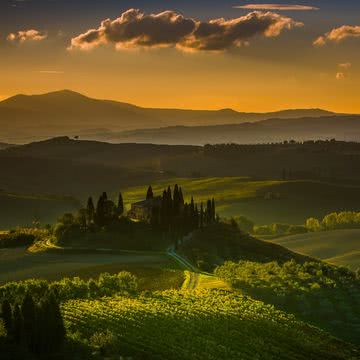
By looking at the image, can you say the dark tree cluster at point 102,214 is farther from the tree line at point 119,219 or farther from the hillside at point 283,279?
the hillside at point 283,279

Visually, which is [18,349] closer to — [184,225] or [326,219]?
[184,225]

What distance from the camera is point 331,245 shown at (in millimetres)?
150500

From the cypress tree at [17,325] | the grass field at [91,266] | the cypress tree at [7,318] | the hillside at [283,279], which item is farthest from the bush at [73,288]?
the cypress tree at [17,325]

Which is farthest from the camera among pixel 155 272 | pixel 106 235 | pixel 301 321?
pixel 106 235

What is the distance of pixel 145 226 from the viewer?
118000 mm

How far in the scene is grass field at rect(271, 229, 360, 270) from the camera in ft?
445

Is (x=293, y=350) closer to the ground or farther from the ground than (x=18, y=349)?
closer to the ground

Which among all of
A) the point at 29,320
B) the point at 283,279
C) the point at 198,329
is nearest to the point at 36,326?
the point at 29,320

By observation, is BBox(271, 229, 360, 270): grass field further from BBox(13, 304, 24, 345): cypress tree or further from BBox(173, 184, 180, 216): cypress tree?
BBox(13, 304, 24, 345): cypress tree

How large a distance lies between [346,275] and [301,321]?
33887 millimetres

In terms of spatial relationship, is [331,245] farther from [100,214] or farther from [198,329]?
[198,329]

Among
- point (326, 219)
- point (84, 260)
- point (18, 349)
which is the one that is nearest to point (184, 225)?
point (84, 260)

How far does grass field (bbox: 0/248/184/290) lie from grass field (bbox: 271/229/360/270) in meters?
47.3

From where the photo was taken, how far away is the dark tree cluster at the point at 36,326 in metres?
45.5
